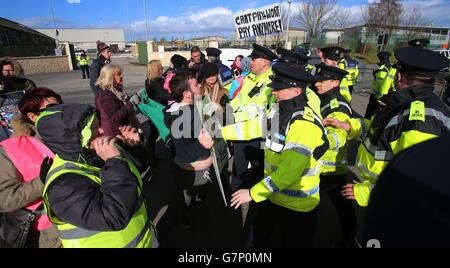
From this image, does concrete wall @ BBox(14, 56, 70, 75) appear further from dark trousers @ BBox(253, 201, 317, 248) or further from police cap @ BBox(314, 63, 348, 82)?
dark trousers @ BBox(253, 201, 317, 248)

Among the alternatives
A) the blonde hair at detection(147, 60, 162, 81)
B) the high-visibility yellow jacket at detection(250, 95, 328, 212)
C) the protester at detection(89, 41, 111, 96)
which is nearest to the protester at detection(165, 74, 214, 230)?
the high-visibility yellow jacket at detection(250, 95, 328, 212)

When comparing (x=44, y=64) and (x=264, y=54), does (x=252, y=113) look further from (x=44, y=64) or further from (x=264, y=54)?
(x=44, y=64)

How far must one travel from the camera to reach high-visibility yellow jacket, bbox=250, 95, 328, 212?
1.88 metres

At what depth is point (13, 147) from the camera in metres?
1.89

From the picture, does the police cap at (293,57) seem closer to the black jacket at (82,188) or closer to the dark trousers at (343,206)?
the dark trousers at (343,206)

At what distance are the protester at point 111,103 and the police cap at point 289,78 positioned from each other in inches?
86.8

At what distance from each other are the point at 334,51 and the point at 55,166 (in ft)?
17.6

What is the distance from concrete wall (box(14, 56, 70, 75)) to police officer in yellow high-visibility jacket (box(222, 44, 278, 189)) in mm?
22141

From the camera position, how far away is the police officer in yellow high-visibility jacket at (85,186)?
1377mm

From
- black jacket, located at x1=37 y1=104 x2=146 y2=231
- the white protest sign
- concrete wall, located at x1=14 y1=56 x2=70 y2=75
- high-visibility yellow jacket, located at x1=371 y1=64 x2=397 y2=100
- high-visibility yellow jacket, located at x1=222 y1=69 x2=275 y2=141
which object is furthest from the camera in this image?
concrete wall, located at x1=14 y1=56 x2=70 y2=75

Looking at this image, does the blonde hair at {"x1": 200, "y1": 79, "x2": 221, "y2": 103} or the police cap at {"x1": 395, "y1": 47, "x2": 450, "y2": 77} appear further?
the blonde hair at {"x1": 200, "y1": 79, "x2": 221, "y2": 103}
